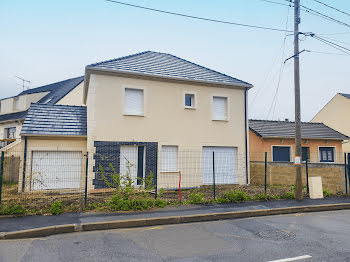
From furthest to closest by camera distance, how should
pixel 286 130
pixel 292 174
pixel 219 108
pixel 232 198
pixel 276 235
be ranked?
pixel 286 130 → pixel 219 108 → pixel 292 174 → pixel 232 198 → pixel 276 235

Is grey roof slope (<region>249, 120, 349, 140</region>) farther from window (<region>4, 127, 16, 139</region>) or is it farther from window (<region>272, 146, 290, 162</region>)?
window (<region>4, 127, 16, 139</region>)

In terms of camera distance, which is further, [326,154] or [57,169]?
[326,154]

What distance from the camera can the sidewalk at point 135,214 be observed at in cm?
659

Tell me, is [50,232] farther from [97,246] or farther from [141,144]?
[141,144]

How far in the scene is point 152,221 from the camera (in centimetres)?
711

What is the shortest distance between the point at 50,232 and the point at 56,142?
23.8 ft

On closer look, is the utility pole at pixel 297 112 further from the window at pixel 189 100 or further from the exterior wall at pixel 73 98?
the exterior wall at pixel 73 98

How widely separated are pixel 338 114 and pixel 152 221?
25523 mm

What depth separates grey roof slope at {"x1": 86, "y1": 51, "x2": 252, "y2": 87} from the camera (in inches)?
517

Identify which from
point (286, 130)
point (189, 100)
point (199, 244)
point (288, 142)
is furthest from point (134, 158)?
point (286, 130)

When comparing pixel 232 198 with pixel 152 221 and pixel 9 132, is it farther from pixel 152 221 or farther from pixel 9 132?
pixel 9 132

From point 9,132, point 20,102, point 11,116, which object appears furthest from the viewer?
point 20,102

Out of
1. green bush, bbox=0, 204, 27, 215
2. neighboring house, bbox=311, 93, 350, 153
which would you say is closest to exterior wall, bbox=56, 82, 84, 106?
green bush, bbox=0, 204, 27, 215

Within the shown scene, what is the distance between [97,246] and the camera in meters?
5.27
